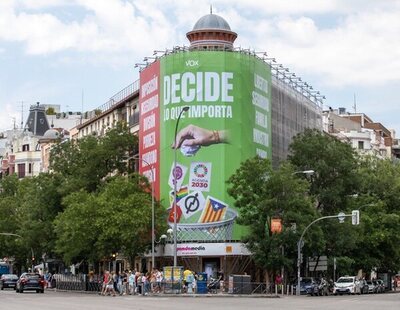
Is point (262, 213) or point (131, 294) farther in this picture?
point (262, 213)

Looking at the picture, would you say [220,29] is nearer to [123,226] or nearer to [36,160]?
[123,226]

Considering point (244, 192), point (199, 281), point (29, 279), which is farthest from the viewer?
point (244, 192)

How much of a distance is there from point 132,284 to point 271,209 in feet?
42.0

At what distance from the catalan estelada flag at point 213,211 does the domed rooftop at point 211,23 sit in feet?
57.7

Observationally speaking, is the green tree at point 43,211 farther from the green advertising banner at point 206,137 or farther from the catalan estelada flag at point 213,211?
the catalan estelada flag at point 213,211

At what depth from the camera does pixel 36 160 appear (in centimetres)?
15488

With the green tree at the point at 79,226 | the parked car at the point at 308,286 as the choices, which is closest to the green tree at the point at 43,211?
A: the green tree at the point at 79,226

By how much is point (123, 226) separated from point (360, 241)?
22.3m

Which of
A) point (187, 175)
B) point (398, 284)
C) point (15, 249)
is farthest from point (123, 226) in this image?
point (398, 284)

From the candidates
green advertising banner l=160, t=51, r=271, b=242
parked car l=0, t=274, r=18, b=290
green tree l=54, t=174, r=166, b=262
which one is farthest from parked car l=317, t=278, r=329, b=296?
parked car l=0, t=274, r=18, b=290

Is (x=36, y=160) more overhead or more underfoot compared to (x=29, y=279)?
more overhead

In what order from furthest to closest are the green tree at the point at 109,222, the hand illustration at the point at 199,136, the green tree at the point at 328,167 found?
the hand illustration at the point at 199,136 → the green tree at the point at 328,167 → the green tree at the point at 109,222

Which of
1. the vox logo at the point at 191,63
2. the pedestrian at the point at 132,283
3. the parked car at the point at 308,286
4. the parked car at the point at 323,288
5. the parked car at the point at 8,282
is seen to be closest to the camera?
the pedestrian at the point at 132,283

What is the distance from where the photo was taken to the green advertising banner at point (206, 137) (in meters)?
83.6
